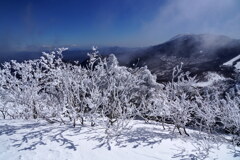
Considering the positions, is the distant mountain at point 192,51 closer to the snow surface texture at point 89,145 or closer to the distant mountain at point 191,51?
the distant mountain at point 191,51

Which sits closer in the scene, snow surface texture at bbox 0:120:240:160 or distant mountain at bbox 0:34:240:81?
snow surface texture at bbox 0:120:240:160

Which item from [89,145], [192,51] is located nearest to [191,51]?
[192,51]

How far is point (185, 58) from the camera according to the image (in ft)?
255

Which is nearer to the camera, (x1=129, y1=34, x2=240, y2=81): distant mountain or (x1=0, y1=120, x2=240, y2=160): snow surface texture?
(x1=0, y1=120, x2=240, y2=160): snow surface texture

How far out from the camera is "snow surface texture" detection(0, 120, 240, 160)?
14.2 feet

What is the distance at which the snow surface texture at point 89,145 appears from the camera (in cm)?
432

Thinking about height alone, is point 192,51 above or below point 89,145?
above

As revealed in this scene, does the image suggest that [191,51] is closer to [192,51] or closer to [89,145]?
[192,51]

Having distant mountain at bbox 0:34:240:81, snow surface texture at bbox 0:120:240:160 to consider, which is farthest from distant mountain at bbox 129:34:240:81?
snow surface texture at bbox 0:120:240:160

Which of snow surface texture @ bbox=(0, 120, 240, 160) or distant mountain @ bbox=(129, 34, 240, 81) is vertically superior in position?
distant mountain @ bbox=(129, 34, 240, 81)

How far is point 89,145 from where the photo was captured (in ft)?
15.5

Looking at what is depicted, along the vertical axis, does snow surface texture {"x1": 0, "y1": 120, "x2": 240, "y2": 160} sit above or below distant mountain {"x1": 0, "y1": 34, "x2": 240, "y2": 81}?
below

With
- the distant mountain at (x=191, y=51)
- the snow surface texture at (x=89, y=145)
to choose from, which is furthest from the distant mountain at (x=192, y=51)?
the snow surface texture at (x=89, y=145)

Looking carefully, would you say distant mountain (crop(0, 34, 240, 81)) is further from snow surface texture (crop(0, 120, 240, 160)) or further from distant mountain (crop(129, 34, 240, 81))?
snow surface texture (crop(0, 120, 240, 160))
